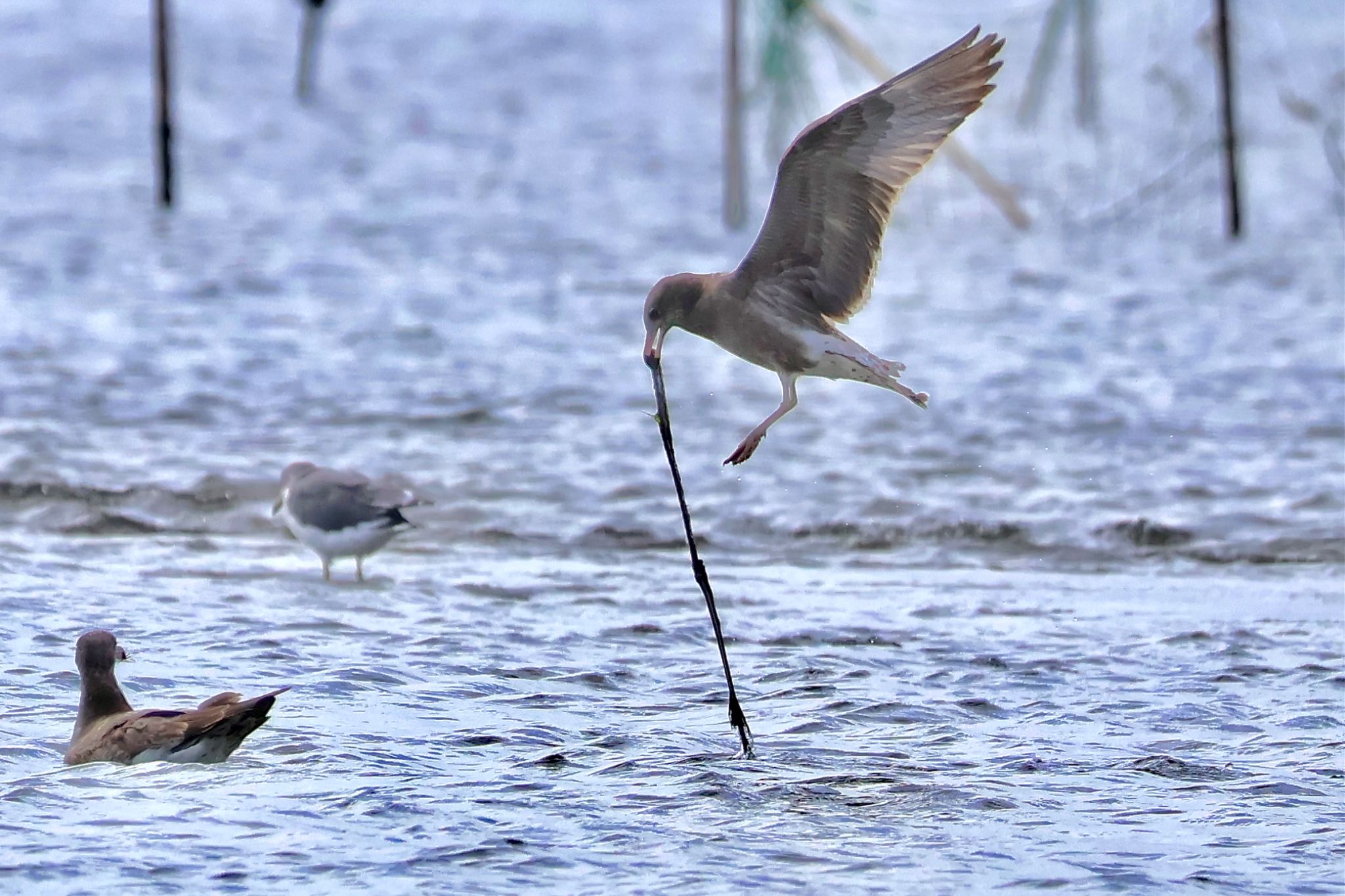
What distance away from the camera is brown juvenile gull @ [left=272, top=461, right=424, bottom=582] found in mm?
10367

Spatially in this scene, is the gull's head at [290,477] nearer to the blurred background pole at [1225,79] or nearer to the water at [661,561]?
the water at [661,561]

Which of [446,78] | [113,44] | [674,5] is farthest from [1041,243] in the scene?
[674,5]

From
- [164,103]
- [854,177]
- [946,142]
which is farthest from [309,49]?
[854,177]

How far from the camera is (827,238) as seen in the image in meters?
6.88

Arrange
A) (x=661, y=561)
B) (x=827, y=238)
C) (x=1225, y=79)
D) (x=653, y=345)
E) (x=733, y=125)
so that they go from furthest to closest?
(x=733, y=125)
(x=1225, y=79)
(x=661, y=561)
(x=827, y=238)
(x=653, y=345)

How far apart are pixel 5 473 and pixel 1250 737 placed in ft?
27.1

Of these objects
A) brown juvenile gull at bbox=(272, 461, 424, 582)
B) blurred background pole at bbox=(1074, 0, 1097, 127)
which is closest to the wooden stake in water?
brown juvenile gull at bbox=(272, 461, 424, 582)

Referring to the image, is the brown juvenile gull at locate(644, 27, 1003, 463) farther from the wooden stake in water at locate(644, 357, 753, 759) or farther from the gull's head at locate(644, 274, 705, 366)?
the wooden stake in water at locate(644, 357, 753, 759)

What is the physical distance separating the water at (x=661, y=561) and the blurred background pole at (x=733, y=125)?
0.79 m

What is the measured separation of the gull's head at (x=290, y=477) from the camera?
11.0 metres

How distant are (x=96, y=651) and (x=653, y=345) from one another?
2245 mm

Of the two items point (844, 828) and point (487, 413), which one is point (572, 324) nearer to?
point (487, 413)

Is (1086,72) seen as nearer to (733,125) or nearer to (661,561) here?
(733,125)

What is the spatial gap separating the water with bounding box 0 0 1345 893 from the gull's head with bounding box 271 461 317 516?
0.35 metres
